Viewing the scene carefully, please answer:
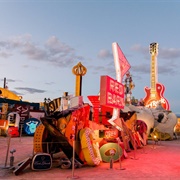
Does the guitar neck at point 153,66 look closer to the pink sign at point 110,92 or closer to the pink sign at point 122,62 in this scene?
the pink sign at point 122,62

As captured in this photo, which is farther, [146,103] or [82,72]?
[146,103]

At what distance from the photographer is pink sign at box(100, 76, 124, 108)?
10141 millimetres

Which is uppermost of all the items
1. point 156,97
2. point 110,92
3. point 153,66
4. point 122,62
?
point 153,66

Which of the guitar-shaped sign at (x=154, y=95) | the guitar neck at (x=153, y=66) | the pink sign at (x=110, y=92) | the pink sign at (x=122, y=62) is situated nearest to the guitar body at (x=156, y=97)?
the guitar-shaped sign at (x=154, y=95)

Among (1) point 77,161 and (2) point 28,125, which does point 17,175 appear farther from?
(2) point 28,125

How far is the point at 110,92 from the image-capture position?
10453mm

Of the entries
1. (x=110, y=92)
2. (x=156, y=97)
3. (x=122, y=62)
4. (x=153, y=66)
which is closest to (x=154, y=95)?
(x=156, y=97)

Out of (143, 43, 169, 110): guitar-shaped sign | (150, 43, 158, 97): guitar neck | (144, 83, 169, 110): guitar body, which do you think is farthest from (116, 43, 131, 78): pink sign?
(150, 43, 158, 97): guitar neck

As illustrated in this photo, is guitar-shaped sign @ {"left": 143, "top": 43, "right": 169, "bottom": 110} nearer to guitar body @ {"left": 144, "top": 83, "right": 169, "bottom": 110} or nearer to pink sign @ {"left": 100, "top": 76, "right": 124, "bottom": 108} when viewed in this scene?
guitar body @ {"left": 144, "top": 83, "right": 169, "bottom": 110}

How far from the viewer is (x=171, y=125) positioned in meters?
26.5

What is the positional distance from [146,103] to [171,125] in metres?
9.12

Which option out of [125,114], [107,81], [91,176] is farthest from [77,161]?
[125,114]

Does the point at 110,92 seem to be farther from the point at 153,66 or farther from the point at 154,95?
the point at 153,66

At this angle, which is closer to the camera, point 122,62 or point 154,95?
point 122,62
